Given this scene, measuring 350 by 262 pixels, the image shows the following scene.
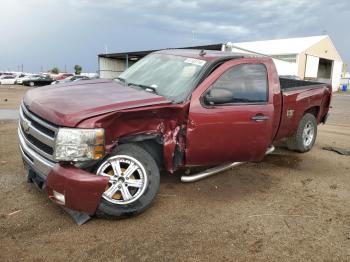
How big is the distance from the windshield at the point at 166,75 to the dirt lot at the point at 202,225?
133 cm

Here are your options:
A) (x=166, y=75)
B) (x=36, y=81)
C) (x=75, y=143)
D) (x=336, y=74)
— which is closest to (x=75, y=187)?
(x=75, y=143)

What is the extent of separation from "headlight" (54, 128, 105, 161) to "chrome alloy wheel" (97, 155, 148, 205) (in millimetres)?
283

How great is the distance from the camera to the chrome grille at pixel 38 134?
3559 mm

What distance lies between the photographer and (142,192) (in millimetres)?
3906

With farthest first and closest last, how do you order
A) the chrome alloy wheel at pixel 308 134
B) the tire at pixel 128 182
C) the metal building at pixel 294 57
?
1. the metal building at pixel 294 57
2. the chrome alloy wheel at pixel 308 134
3. the tire at pixel 128 182

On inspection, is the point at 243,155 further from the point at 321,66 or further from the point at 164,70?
the point at 321,66

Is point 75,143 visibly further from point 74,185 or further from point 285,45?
point 285,45

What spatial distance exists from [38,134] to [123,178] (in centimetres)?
99

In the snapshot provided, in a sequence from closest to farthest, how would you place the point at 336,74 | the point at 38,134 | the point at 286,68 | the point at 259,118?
1. the point at 38,134
2. the point at 259,118
3. the point at 286,68
4. the point at 336,74

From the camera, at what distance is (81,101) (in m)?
3.80

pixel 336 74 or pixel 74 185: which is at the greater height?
pixel 336 74

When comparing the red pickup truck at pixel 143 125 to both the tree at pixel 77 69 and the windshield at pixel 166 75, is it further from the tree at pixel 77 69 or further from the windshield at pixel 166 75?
the tree at pixel 77 69

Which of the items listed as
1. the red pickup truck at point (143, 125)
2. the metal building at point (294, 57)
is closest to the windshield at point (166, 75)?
the red pickup truck at point (143, 125)

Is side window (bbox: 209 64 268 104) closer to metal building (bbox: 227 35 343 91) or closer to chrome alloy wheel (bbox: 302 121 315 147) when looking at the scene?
chrome alloy wheel (bbox: 302 121 315 147)
